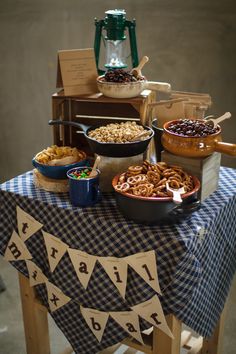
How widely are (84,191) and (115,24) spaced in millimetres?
743

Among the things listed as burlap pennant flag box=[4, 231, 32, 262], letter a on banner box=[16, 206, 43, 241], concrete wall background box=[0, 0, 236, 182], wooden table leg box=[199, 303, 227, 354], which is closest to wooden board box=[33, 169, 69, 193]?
letter a on banner box=[16, 206, 43, 241]

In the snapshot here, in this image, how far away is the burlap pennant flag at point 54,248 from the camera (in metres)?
1.59

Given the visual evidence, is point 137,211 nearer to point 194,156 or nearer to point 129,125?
point 194,156

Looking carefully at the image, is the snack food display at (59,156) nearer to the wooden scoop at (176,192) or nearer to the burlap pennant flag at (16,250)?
the burlap pennant flag at (16,250)

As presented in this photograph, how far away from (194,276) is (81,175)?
0.53 metres

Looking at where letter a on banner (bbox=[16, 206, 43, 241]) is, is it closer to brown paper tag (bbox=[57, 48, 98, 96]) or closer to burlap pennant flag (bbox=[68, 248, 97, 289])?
burlap pennant flag (bbox=[68, 248, 97, 289])

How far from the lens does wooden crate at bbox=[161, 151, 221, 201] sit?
155 centimetres

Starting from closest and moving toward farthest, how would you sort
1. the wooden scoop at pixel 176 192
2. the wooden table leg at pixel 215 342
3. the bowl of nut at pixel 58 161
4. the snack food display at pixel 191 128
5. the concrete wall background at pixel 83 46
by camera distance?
the wooden scoop at pixel 176 192, the snack food display at pixel 191 128, the bowl of nut at pixel 58 161, the wooden table leg at pixel 215 342, the concrete wall background at pixel 83 46

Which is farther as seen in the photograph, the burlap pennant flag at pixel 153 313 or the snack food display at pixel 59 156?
the snack food display at pixel 59 156

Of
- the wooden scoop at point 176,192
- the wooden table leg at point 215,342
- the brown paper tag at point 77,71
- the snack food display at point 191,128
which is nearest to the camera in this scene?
the wooden scoop at point 176,192

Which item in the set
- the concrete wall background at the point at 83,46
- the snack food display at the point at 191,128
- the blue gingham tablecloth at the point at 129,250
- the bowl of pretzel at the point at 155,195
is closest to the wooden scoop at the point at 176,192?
the bowl of pretzel at the point at 155,195

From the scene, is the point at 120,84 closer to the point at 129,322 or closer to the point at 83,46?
the point at 129,322

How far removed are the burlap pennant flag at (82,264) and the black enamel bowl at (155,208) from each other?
8.7 inches

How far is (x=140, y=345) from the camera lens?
63.6 inches
